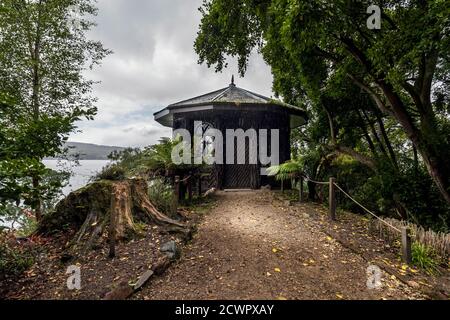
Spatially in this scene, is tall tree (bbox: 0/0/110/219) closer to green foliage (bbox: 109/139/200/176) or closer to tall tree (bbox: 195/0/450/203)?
green foliage (bbox: 109/139/200/176)

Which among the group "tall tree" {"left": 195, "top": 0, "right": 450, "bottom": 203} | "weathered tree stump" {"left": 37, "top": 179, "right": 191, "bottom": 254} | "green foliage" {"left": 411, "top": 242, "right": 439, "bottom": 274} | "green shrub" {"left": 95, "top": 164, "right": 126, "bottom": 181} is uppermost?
"tall tree" {"left": 195, "top": 0, "right": 450, "bottom": 203}

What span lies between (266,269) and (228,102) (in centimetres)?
666

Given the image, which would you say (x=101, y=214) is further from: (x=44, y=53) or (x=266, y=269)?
(x=44, y=53)

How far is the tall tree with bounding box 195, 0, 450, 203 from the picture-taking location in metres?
3.72

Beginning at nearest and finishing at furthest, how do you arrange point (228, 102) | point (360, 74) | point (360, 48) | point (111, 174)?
point (111, 174) → point (360, 48) → point (360, 74) → point (228, 102)

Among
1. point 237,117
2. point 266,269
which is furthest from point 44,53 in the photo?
point 266,269

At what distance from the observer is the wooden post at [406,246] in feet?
11.6

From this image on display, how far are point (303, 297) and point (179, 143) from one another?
4840 mm

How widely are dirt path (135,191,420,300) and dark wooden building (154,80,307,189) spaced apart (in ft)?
16.1

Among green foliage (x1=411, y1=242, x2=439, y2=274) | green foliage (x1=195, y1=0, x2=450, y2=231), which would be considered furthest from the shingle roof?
green foliage (x1=411, y1=242, x2=439, y2=274)

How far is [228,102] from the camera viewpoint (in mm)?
8609

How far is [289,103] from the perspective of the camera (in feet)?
34.2

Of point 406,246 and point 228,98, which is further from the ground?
point 228,98
